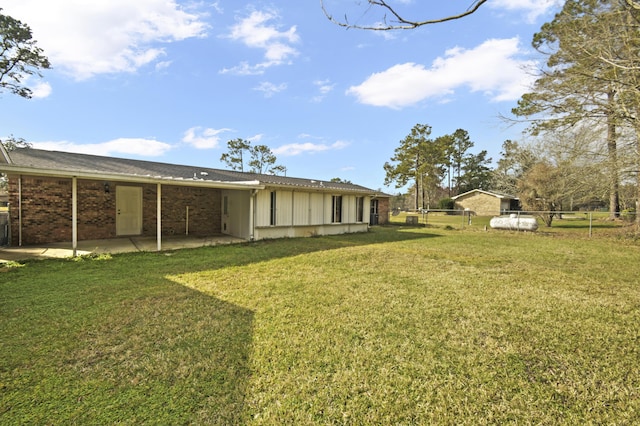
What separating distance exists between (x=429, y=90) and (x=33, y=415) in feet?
57.3

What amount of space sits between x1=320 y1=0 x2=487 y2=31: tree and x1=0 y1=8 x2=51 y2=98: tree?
71.2 feet

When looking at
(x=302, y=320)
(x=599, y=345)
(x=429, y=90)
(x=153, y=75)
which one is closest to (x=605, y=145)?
(x=429, y=90)

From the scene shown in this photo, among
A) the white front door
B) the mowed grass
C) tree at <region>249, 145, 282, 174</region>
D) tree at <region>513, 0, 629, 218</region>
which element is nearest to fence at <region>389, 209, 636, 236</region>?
tree at <region>513, 0, 629, 218</region>

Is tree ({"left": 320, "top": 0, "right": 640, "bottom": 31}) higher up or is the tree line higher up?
the tree line

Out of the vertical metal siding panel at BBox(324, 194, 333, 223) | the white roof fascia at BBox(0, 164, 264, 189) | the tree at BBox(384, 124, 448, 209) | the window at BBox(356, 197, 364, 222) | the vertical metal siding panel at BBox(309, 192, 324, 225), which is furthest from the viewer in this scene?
the tree at BBox(384, 124, 448, 209)

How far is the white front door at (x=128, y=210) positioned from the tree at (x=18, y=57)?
13.6 metres

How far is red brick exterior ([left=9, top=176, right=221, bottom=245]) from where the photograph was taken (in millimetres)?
7949

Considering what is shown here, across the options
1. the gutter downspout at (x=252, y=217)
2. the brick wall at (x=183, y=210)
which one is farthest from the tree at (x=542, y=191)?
the brick wall at (x=183, y=210)

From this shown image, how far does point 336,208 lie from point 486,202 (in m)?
26.4

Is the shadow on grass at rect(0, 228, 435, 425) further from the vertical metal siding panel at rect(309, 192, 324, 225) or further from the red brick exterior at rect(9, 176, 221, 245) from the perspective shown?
the vertical metal siding panel at rect(309, 192, 324, 225)

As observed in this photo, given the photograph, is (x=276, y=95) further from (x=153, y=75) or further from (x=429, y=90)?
(x=429, y=90)

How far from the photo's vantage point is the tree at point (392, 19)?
108 inches

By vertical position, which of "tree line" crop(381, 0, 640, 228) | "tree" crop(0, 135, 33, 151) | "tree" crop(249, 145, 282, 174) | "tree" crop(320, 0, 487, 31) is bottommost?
"tree" crop(320, 0, 487, 31)

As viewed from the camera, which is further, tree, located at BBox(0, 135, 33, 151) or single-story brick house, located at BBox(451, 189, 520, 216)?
single-story brick house, located at BBox(451, 189, 520, 216)
